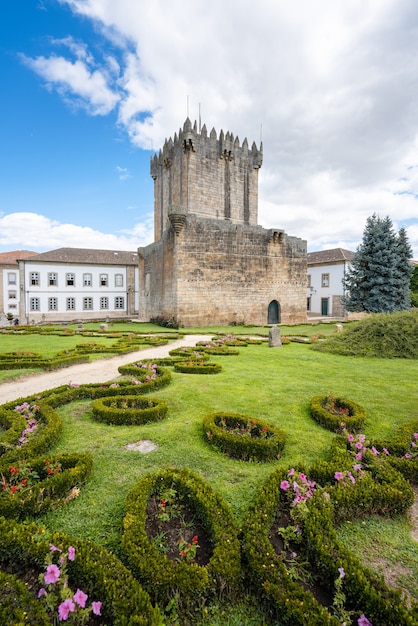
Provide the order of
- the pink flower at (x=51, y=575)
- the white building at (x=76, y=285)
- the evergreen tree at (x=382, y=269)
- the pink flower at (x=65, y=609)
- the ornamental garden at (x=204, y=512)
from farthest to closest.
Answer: the white building at (x=76, y=285) < the evergreen tree at (x=382, y=269) < the ornamental garden at (x=204, y=512) < the pink flower at (x=51, y=575) < the pink flower at (x=65, y=609)

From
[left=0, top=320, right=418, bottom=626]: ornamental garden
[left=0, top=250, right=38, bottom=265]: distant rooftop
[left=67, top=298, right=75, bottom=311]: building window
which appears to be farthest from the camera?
[left=0, top=250, right=38, bottom=265]: distant rooftop

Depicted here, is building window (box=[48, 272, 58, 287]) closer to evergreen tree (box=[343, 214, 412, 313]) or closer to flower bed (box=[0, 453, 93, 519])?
evergreen tree (box=[343, 214, 412, 313])

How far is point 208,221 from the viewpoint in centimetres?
2070

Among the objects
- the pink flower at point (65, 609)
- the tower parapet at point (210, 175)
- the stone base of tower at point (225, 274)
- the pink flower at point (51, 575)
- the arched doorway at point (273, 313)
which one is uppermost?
the tower parapet at point (210, 175)

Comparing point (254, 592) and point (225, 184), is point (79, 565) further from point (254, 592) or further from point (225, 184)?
point (225, 184)

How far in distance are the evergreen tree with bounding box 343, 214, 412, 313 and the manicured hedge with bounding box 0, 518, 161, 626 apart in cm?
2363

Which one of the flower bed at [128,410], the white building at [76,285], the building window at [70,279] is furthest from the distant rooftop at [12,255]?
the flower bed at [128,410]

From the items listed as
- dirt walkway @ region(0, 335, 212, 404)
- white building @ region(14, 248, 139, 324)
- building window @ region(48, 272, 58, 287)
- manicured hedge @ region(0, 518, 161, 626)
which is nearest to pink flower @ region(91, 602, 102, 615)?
manicured hedge @ region(0, 518, 161, 626)

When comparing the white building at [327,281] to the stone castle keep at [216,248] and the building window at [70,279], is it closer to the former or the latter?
the stone castle keep at [216,248]

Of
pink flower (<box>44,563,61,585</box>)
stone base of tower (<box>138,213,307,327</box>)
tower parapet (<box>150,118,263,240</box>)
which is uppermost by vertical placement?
tower parapet (<box>150,118,263,240</box>)

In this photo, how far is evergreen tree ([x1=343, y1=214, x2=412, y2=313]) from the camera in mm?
21922

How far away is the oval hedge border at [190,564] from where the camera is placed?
2.02m

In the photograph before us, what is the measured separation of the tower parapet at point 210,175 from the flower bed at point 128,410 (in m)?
19.6

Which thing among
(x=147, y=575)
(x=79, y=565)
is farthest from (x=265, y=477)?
(x=79, y=565)
